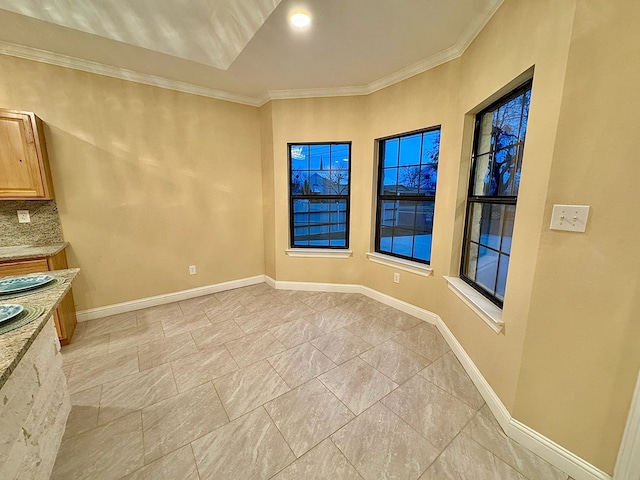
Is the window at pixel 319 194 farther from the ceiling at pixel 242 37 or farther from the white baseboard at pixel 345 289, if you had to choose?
the ceiling at pixel 242 37

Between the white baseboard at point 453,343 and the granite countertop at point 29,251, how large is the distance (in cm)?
Result: 78

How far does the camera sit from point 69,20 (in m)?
1.88

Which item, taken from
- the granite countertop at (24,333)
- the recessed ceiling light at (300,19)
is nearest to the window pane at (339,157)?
the recessed ceiling light at (300,19)

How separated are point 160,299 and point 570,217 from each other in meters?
3.71

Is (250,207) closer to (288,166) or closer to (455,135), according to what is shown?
(288,166)

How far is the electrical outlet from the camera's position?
7.67ft

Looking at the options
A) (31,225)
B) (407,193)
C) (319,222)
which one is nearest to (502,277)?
A: (407,193)

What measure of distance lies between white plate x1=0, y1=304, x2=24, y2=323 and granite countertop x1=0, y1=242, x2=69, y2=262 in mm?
1455

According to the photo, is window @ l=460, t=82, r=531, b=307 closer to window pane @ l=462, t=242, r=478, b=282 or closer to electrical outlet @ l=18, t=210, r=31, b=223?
window pane @ l=462, t=242, r=478, b=282

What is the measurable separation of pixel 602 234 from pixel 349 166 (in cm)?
252

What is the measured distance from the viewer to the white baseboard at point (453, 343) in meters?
1.29

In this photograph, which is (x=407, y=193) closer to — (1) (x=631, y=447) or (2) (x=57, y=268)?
(1) (x=631, y=447)

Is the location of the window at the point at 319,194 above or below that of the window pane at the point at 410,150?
below

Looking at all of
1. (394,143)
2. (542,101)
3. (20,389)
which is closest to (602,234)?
(542,101)
